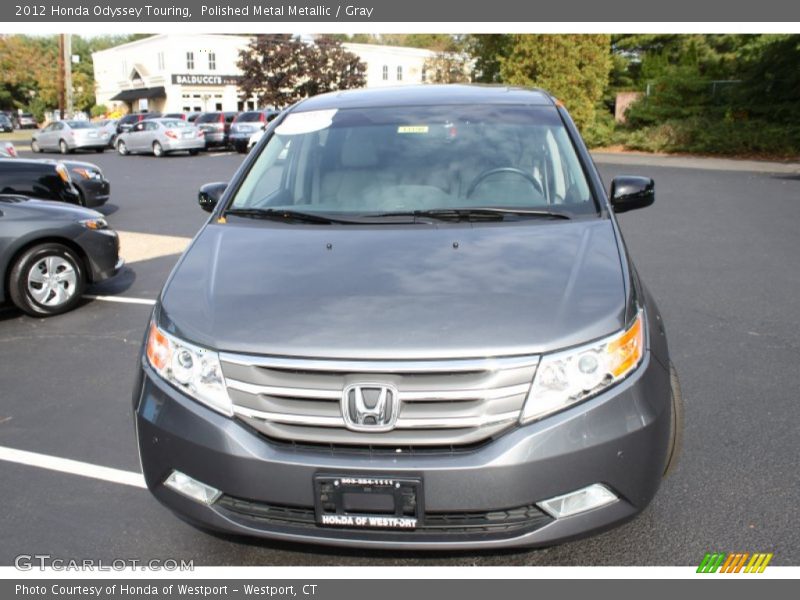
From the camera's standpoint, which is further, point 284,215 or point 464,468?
point 284,215

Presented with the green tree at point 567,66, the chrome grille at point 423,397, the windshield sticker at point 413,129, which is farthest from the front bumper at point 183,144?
the chrome grille at point 423,397

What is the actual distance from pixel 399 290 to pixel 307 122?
1889 millimetres

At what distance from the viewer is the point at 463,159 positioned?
4031 millimetres

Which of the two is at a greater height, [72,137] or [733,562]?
[733,562]

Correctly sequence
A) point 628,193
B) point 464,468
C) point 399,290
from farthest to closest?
point 628,193 < point 399,290 < point 464,468

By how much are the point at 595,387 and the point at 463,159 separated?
1.74 meters

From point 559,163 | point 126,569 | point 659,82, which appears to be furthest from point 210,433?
point 659,82

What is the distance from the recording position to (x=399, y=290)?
2.91 metres

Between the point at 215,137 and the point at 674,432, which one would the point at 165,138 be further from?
Result: the point at 674,432

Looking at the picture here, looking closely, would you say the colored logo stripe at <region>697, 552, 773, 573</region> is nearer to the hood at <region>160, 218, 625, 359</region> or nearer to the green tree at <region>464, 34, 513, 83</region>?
the hood at <region>160, 218, 625, 359</region>

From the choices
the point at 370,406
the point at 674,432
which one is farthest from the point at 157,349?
the point at 674,432

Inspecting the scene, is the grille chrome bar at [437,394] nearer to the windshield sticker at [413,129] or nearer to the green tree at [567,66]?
the windshield sticker at [413,129]

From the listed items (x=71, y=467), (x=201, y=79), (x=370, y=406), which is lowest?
(x=71, y=467)

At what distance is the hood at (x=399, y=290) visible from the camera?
265 centimetres
